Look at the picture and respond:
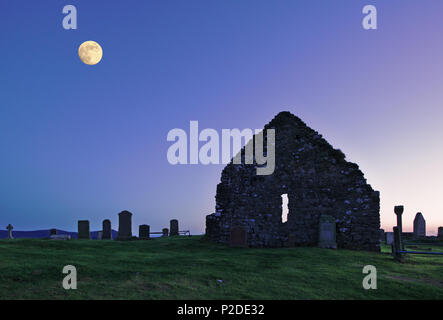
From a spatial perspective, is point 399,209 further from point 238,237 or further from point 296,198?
point 238,237

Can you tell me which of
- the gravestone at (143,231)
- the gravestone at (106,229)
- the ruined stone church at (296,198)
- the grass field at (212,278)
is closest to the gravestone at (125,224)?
the gravestone at (143,231)

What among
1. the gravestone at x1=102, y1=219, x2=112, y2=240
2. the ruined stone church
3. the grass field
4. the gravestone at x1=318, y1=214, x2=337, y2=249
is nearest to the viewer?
the grass field

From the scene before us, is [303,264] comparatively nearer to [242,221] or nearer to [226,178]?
[242,221]

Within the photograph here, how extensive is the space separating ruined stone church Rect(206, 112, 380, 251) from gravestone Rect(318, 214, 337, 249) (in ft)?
3.15

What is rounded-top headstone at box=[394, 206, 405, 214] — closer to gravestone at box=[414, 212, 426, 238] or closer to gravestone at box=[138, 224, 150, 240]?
gravestone at box=[414, 212, 426, 238]

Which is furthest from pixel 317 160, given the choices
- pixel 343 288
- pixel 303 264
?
pixel 343 288

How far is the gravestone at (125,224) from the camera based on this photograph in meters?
24.9

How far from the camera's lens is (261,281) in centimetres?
861

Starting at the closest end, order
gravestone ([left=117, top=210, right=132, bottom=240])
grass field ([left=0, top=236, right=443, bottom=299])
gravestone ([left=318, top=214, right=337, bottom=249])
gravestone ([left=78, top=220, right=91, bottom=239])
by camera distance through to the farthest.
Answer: grass field ([left=0, top=236, right=443, bottom=299]) → gravestone ([left=318, top=214, right=337, bottom=249]) → gravestone ([left=78, top=220, right=91, bottom=239]) → gravestone ([left=117, top=210, right=132, bottom=240])

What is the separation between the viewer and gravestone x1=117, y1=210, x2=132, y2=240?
24.9 m

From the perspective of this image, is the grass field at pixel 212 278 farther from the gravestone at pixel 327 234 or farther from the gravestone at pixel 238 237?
the gravestone at pixel 238 237

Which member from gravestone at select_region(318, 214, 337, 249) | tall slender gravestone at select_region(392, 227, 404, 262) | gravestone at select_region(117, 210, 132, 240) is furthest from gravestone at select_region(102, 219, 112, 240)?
tall slender gravestone at select_region(392, 227, 404, 262)

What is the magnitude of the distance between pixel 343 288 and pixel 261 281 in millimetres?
1981

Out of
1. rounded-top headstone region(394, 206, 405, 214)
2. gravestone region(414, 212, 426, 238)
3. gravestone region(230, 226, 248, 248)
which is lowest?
gravestone region(414, 212, 426, 238)
